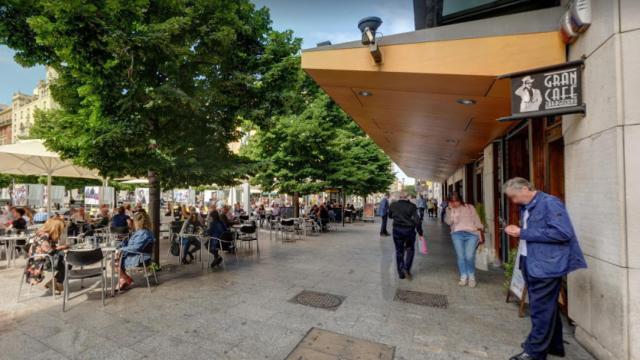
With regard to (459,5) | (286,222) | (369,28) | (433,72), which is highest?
(459,5)

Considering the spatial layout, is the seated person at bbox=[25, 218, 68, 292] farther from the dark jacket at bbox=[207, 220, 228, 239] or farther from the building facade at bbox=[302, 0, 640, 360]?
the building facade at bbox=[302, 0, 640, 360]

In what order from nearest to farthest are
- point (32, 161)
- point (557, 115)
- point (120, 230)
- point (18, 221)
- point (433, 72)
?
point (557, 115)
point (433, 72)
point (120, 230)
point (18, 221)
point (32, 161)

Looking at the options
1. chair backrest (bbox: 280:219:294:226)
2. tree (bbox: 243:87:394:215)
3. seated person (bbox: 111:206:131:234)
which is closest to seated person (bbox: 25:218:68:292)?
seated person (bbox: 111:206:131:234)

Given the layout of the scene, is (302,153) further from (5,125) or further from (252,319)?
(5,125)

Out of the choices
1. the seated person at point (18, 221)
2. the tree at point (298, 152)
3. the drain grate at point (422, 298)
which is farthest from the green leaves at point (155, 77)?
the tree at point (298, 152)

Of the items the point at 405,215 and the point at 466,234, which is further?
the point at 405,215

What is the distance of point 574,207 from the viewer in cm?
365

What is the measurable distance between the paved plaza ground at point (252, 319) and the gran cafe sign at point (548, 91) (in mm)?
2630

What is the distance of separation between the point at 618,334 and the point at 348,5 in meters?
5.29

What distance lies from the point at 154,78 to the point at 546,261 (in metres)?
7.15

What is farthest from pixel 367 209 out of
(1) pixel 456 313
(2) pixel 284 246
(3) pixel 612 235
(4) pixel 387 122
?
(3) pixel 612 235

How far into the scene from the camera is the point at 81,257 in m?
4.89

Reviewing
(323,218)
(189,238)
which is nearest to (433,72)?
(189,238)

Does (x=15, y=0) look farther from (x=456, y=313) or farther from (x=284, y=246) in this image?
(x=284, y=246)
